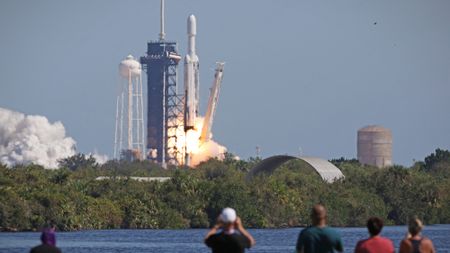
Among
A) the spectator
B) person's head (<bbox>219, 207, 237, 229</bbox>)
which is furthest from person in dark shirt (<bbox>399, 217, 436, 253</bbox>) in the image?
person's head (<bbox>219, 207, 237, 229</bbox>)

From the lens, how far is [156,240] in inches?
3317

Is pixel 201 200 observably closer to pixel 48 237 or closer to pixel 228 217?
pixel 48 237

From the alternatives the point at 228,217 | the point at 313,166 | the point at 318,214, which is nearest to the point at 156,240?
the point at 313,166

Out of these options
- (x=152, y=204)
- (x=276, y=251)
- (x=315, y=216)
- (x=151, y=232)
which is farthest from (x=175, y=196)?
(x=315, y=216)

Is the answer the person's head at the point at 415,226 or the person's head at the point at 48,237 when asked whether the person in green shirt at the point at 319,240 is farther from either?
the person's head at the point at 48,237

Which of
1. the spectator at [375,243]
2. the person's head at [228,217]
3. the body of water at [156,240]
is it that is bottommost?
the spectator at [375,243]

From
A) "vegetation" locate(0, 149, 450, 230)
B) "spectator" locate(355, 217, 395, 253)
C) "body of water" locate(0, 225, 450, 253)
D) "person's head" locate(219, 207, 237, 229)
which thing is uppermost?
"vegetation" locate(0, 149, 450, 230)

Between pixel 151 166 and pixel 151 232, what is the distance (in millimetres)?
101005

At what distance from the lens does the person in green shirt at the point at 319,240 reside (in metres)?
23.7

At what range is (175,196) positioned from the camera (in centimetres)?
10575

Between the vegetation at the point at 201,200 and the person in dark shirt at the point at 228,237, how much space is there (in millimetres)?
70152

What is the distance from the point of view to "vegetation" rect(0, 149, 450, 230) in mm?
96125

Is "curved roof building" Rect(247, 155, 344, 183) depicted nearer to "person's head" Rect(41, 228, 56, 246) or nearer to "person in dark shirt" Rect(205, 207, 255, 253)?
"person's head" Rect(41, 228, 56, 246)

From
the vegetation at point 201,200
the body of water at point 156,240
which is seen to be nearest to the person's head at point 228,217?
the body of water at point 156,240
